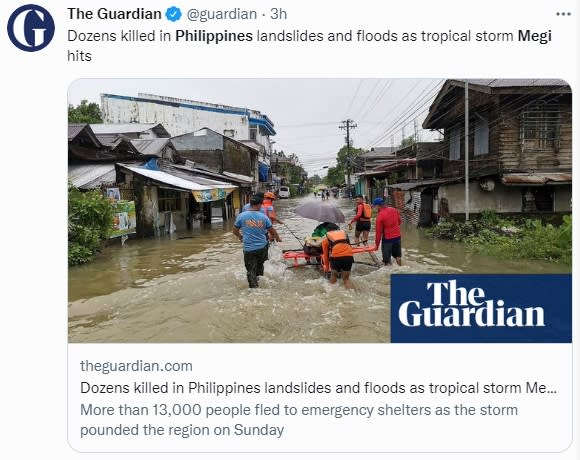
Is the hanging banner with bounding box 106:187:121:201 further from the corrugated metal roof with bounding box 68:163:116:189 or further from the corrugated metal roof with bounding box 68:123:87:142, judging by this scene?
the corrugated metal roof with bounding box 68:123:87:142

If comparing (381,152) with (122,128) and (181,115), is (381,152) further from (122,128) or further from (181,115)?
(122,128)

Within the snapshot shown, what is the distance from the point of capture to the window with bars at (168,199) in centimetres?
1566

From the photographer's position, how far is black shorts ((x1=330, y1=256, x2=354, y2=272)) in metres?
6.10

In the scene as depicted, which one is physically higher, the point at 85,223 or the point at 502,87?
the point at 502,87

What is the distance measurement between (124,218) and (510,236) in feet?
38.4

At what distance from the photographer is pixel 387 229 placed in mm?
7371

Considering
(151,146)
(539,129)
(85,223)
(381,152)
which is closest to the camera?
(85,223)

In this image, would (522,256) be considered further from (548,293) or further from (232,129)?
(232,129)

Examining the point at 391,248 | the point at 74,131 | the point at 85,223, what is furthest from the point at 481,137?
the point at 74,131

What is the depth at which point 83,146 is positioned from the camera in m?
14.2
